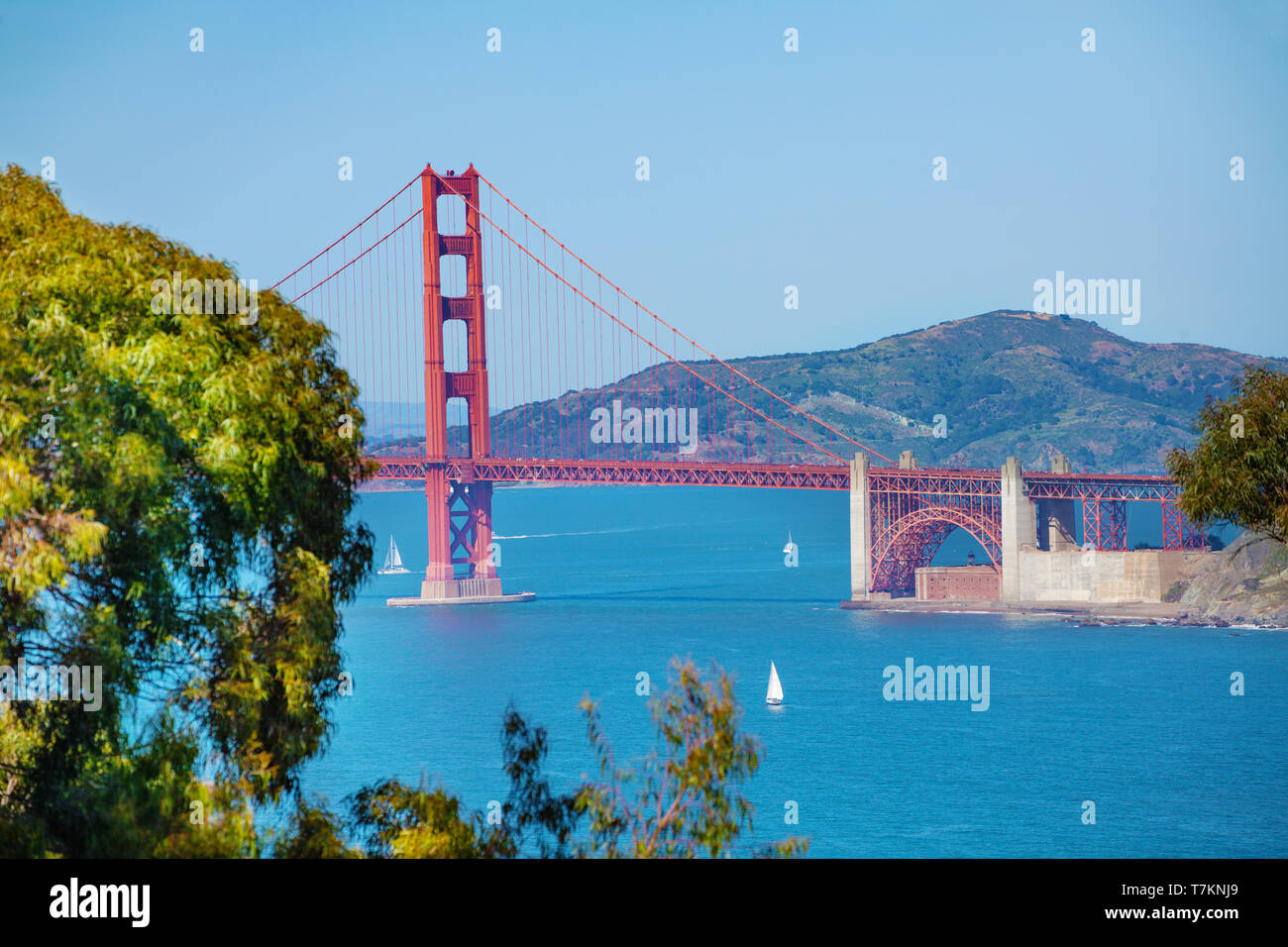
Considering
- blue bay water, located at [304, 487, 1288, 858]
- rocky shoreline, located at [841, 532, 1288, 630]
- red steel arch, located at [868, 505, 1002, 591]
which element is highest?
red steel arch, located at [868, 505, 1002, 591]

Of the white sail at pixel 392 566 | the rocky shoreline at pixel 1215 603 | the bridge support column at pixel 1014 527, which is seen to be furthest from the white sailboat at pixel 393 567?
the bridge support column at pixel 1014 527

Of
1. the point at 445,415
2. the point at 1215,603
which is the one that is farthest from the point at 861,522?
the point at 445,415

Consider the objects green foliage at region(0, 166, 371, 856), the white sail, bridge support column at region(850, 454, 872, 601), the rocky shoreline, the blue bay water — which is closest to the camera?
green foliage at region(0, 166, 371, 856)

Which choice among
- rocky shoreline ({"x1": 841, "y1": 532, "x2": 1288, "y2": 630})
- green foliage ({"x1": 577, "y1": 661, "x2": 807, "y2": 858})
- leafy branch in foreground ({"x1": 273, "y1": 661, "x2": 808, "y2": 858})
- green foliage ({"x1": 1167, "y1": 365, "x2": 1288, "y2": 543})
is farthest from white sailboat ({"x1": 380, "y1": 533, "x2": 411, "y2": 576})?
green foliage ({"x1": 577, "y1": 661, "x2": 807, "y2": 858})

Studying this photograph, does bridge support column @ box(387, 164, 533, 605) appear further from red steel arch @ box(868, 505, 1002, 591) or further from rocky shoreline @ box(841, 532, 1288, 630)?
rocky shoreline @ box(841, 532, 1288, 630)

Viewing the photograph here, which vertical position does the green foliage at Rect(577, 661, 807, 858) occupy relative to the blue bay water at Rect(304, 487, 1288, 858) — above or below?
above

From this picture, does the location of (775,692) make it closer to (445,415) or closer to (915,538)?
(915,538)
